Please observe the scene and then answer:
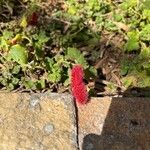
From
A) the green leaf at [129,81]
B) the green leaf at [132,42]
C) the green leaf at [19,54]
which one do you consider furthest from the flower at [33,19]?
the green leaf at [129,81]

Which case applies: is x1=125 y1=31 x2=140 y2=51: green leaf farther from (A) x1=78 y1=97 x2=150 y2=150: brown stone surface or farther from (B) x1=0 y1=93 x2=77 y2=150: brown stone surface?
(B) x1=0 y1=93 x2=77 y2=150: brown stone surface

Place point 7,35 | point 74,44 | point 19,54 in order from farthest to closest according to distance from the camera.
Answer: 1. point 74,44
2. point 7,35
3. point 19,54

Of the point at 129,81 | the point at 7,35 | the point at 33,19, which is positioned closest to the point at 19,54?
the point at 7,35

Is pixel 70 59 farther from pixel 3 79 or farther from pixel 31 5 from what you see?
pixel 31 5

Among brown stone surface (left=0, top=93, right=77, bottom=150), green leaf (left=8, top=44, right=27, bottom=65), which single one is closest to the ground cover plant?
green leaf (left=8, top=44, right=27, bottom=65)

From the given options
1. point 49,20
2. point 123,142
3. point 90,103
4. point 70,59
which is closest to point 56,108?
point 90,103

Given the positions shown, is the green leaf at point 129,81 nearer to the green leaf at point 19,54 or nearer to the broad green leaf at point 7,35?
the green leaf at point 19,54

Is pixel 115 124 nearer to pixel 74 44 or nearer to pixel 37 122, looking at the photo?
pixel 37 122
